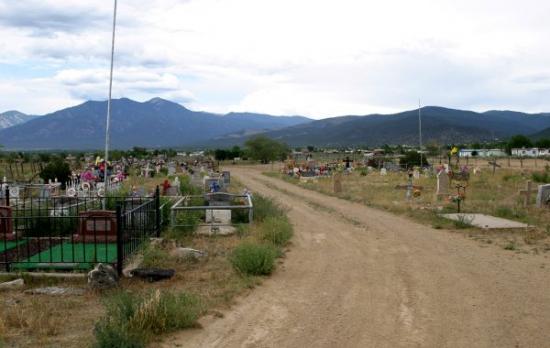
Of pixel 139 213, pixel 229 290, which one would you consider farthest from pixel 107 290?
pixel 139 213

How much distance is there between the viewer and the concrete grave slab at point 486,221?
1507 cm

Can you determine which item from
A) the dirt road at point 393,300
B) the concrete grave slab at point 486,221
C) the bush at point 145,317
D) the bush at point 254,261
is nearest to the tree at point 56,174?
the concrete grave slab at point 486,221

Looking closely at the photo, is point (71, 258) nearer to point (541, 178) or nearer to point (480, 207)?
point (480, 207)

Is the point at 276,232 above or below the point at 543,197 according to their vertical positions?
below

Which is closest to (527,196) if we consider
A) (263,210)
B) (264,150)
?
(263,210)

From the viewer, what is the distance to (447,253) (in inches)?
464

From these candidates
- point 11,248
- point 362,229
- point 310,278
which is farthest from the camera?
point 362,229

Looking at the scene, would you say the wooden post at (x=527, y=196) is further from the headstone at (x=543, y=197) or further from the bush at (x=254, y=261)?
the bush at (x=254, y=261)

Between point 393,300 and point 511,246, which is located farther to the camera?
point 511,246

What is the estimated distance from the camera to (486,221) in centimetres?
1591

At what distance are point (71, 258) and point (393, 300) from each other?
577 centimetres

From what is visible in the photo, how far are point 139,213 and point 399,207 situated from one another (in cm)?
1040

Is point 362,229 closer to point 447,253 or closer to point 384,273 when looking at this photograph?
point 447,253

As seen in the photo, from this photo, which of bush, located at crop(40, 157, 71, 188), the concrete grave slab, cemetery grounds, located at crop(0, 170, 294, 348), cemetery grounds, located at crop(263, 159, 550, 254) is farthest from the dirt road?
bush, located at crop(40, 157, 71, 188)
